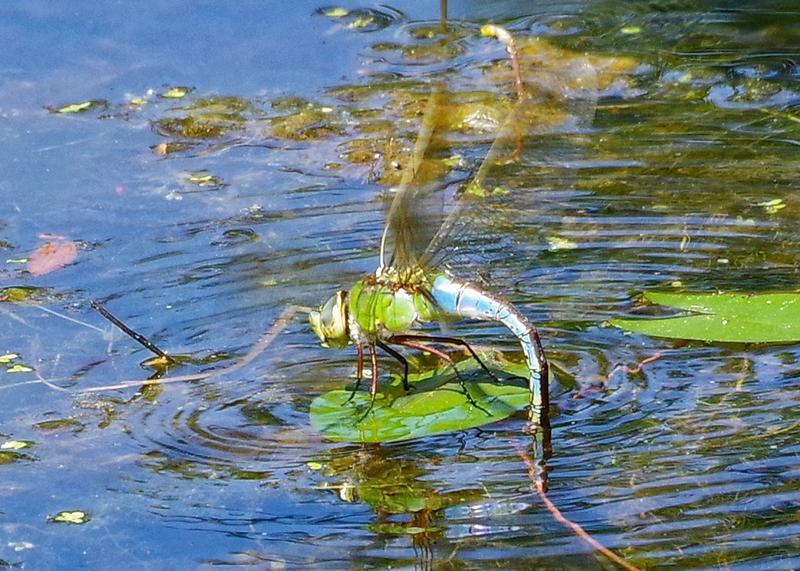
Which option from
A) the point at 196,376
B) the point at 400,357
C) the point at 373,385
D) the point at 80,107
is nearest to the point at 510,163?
the point at 400,357

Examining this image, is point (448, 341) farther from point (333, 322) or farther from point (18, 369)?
point (18, 369)

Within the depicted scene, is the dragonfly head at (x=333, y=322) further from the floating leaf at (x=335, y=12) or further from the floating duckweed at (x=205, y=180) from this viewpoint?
the floating leaf at (x=335, y=12)

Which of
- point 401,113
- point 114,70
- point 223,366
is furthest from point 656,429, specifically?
point 114,70

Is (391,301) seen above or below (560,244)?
above

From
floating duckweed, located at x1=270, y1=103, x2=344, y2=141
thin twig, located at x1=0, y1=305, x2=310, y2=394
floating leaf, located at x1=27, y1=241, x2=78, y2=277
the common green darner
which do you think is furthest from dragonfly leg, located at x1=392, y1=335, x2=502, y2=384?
floating duckweed, located at x1=270, y1=103, x2=344, y2=141

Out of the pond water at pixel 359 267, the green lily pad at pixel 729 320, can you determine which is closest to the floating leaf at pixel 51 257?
the pond water at pixel 359 267

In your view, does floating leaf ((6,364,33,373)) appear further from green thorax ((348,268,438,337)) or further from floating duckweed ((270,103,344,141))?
floating duckweed ((270,103,344,141))
